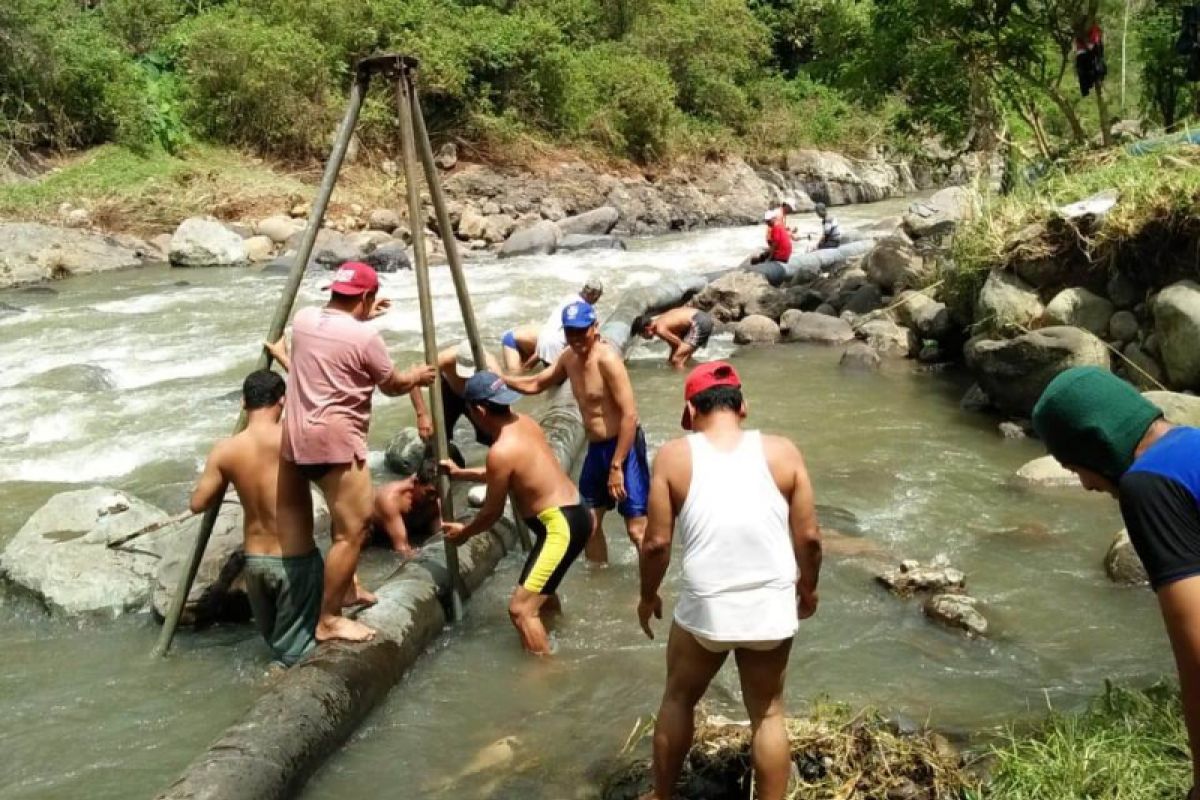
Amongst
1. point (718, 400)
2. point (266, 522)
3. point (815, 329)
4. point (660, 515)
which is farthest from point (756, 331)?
point (660, 515)

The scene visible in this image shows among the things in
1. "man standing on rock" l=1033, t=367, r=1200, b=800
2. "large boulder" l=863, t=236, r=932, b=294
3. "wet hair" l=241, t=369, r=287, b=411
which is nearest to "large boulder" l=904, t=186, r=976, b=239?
"large boulder" l=863, t=236, r=932, b=294

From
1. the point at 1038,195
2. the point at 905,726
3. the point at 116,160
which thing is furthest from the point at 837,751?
the point at 116,160

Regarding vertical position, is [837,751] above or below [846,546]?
above

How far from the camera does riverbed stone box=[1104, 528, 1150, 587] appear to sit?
19.8ft

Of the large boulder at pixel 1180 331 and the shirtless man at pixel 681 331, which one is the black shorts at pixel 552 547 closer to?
the large boulder at pixel 1180 331

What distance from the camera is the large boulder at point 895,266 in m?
13.9

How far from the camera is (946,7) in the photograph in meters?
12.7

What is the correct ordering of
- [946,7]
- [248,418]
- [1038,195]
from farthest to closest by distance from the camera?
[946,7] → [1038,195] → [248,418]

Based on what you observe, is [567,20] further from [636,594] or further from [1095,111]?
[636,594]

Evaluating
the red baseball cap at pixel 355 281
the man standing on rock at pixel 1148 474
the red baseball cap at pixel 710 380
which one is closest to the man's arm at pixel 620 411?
the red baseball cap at pixel 355 281

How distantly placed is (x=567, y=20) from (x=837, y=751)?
3377 cm

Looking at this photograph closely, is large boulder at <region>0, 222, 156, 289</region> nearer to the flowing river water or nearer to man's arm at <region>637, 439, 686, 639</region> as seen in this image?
the flowing river water

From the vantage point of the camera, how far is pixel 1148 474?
249 cm

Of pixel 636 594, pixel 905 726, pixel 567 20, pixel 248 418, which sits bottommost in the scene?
pixel 636 594
